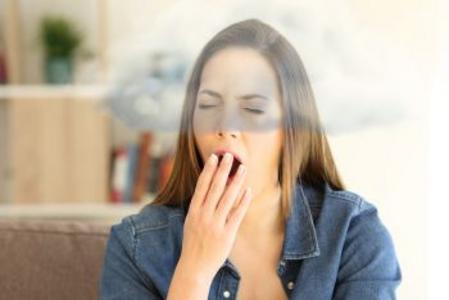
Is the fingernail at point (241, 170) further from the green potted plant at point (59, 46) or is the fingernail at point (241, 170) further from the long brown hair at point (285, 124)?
the green potted plant at point (59, 46)

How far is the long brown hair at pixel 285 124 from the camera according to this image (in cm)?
56

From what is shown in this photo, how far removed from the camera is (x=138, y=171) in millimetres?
960

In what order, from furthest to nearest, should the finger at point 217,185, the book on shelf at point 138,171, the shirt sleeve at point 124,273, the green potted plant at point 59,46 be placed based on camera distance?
the green potted plant at point 59,46 → the book on shelf at point 138,171 → the shirt sleeve at point 124,273 → the finger at point 217,185

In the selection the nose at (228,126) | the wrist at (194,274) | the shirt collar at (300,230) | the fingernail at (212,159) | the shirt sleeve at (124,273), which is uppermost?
the nose at (228,126)

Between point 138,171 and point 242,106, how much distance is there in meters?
0.44

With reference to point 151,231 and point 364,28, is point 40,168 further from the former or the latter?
point 364,28

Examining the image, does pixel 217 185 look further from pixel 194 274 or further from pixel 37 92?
pixel 37 92

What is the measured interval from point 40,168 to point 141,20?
0.79 metres

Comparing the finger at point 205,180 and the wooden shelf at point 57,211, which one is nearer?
the finger at point 205,180

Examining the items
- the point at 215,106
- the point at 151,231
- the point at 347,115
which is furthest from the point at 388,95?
the point at 151,231

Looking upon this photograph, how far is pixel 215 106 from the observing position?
22.0 inches

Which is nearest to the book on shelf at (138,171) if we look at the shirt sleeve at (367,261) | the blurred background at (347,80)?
the blurred background at (347,80)

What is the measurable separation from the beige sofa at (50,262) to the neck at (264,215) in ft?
1.06

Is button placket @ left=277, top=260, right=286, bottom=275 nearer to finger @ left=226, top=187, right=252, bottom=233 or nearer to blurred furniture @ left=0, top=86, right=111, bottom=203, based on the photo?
finger @ left=226, top=187, right=252, bottom=233
